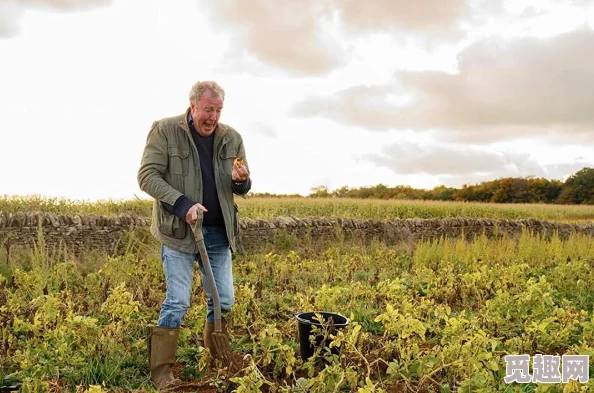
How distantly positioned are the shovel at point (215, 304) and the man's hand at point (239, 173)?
1.60ft

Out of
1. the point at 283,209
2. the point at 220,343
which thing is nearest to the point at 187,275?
the point at 220,343

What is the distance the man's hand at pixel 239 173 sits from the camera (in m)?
4.27

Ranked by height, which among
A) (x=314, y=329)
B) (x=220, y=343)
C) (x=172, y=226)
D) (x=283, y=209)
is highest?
(x=172, y=226)

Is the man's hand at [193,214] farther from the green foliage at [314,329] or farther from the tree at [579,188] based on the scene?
the tree at [579,188]

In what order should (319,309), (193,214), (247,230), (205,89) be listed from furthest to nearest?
(247,230) → (319,309) → (205,89) → (193,214)

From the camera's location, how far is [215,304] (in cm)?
411

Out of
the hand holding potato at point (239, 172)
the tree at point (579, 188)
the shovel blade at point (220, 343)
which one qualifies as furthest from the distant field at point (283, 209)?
the tree at point (579, 188)

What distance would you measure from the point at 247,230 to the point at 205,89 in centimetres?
830

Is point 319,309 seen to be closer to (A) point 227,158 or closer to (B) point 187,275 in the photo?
(B) point 187,275

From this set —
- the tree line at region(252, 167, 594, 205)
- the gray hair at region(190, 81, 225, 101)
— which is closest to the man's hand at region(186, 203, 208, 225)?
the gray hair at region(190, 81, 225, 101)

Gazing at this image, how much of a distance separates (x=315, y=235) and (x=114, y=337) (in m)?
9.25

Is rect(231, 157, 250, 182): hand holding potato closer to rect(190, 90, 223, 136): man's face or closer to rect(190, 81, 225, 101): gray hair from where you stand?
rect(190, 90, 223, 136): man's face

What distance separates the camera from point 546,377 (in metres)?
3.58

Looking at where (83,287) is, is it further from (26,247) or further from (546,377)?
(546,377)
